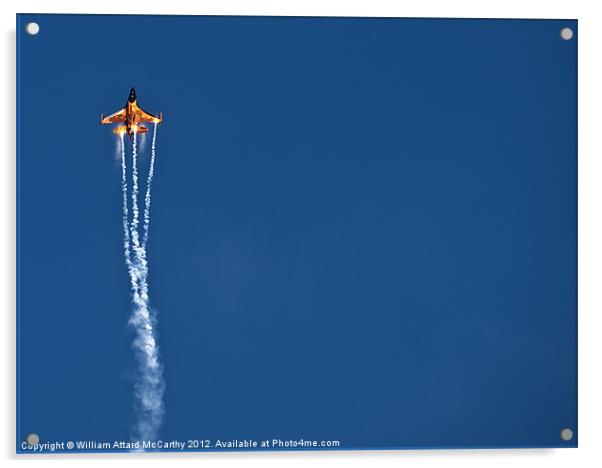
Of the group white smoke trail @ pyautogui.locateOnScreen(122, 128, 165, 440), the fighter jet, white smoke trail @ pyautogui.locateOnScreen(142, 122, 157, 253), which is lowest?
white smoke trail @ pyautogui.locateOnScreen(122, 128, 165, 440)

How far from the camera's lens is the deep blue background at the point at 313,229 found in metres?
1.67

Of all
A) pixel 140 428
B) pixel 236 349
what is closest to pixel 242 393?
pixel 236 349

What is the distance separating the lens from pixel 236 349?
1.68 metres

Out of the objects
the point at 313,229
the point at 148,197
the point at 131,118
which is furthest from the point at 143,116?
the point at 313,229

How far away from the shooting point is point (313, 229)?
1687mm

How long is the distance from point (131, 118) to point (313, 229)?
43 cm

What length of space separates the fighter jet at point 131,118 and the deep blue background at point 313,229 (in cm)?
2

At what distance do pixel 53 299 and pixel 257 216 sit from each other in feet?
1.45

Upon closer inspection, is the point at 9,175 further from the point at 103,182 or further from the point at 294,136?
the point at 294,136

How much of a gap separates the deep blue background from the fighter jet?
2 cm

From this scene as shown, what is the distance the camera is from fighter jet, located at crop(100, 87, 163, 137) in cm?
166

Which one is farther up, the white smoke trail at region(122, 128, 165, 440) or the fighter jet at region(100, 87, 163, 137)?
the fighter jet at region(100, 87, 163, 137)

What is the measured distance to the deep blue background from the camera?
1669 mm

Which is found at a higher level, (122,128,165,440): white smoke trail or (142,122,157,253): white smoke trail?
(142,122,157,253): white smoke trail
